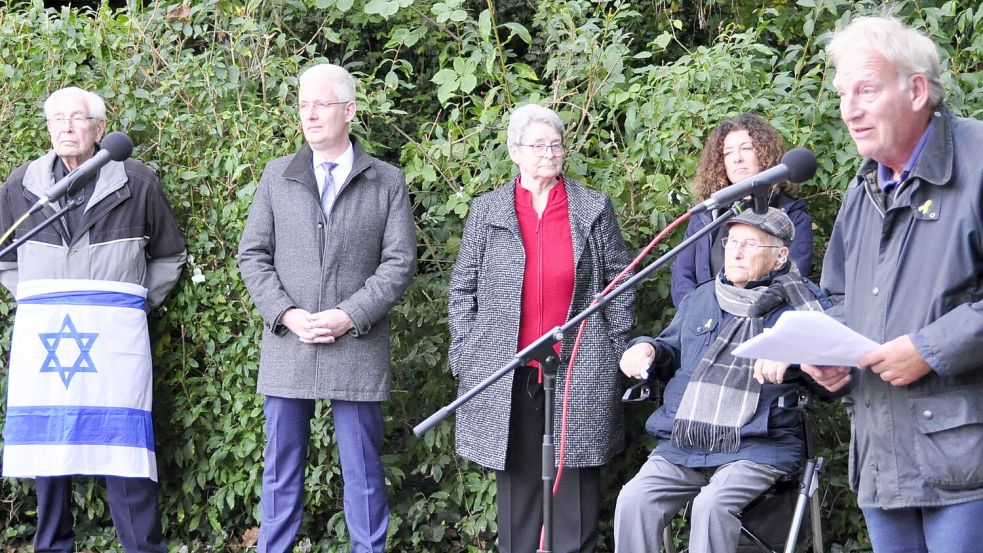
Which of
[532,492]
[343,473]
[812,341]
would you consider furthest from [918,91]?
[343,473]

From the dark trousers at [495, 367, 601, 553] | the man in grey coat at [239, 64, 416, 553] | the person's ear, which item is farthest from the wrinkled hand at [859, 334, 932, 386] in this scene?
the man in grey coat at [239, 64, 416, 553]

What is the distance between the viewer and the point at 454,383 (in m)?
5.73

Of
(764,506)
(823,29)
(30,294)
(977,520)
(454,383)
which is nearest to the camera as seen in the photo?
(977,520)

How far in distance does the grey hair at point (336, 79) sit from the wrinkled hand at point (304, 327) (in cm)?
96

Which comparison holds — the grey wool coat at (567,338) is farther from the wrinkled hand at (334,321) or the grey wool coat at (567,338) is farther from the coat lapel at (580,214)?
the wrinkled hand at (334,321)

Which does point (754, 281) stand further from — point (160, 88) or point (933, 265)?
point (160, 88)

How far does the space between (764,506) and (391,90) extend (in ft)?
8.96

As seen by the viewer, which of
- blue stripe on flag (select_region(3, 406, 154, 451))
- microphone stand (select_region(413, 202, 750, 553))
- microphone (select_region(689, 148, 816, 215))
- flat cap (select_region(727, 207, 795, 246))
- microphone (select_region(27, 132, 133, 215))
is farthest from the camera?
A: blue stripe on flag (select_region(3, 406, 154, 451))

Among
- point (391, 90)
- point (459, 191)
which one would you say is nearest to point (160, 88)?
point (391, 90)

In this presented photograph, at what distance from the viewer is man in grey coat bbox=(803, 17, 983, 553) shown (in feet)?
8.98

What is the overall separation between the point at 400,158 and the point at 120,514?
2086 mm

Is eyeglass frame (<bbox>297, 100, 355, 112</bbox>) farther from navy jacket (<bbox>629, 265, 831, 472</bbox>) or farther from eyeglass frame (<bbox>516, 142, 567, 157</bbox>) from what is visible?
navy jacket (<bbox>629, 265, 831, 472</bbox>)

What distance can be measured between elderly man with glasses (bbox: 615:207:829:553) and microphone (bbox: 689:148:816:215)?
1087mm

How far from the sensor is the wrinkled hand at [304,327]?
4.92 meters
